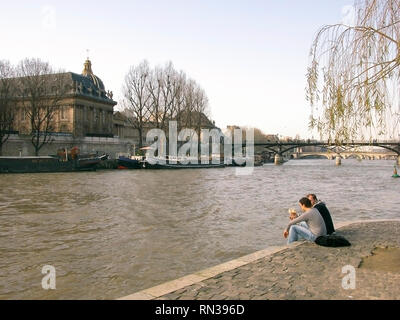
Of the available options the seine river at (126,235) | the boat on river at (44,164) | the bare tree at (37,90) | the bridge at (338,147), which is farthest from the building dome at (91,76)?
the seine river at (126,235)

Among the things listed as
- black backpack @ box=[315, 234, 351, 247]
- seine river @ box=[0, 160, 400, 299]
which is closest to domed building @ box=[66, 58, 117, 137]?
seine river @ box=[0, 160, 400, 299]

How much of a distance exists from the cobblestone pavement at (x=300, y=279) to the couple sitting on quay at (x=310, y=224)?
474 millimetres

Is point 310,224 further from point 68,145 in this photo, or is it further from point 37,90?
point 68,145

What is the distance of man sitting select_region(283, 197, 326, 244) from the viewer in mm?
8703

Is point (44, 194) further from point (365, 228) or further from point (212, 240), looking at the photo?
point (365, 228)

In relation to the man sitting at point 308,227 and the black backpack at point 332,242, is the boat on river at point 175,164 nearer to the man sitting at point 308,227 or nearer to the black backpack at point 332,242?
the man sitting at point 308,227

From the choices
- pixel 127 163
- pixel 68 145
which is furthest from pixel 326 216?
pixel 68 145

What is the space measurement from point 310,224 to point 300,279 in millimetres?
2838

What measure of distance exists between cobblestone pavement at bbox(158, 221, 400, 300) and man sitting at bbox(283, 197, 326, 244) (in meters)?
0.45

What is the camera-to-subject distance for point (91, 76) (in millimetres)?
81000
